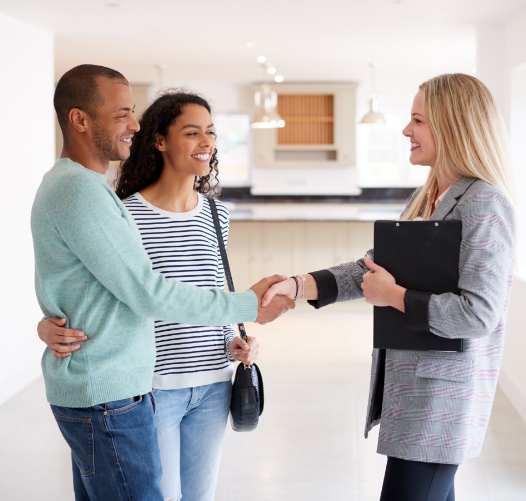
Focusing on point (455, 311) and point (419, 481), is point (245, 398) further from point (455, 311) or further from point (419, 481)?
point (455, 311)

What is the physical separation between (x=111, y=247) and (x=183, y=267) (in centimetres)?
44

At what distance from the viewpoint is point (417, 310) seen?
4.96 ft

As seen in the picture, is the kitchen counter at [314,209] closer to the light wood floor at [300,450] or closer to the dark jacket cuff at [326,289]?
the light wood floor at [300,450]

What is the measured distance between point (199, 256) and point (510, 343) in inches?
141

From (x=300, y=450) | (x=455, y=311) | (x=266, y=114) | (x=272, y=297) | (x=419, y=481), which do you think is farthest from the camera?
(x=266, y=114)

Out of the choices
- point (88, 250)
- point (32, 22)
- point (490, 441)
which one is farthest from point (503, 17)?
point (88, 250)

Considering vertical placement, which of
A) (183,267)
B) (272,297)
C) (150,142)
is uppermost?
(150,142)

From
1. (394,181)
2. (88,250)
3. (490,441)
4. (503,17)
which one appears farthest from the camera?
(394,181)

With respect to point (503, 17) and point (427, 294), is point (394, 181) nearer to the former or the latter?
point (503, 17)

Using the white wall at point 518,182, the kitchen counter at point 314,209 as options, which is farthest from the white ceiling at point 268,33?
the kitchen counter at point 314,209

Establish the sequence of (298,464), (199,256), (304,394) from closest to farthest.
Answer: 1. (199,256)
2. (298,464)
3. (304,394)

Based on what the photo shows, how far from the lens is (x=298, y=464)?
3.48 m

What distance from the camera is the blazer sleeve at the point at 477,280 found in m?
1.47

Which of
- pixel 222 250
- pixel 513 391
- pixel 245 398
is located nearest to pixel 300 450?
pixel 513 391
